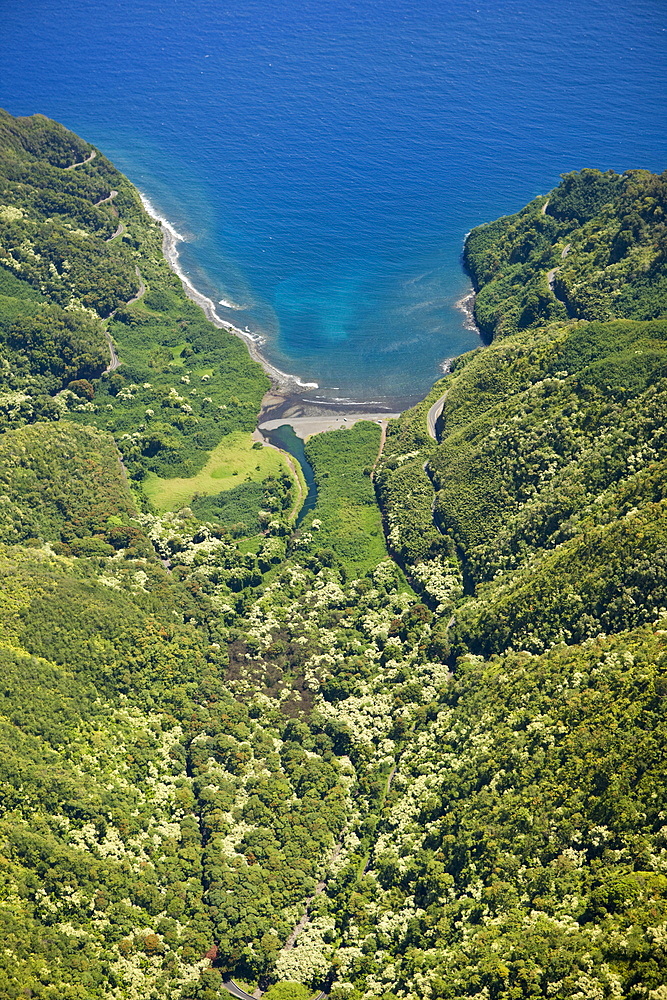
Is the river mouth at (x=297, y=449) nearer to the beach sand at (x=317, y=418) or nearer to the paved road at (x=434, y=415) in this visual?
the beach sand at (x=317, y=418)

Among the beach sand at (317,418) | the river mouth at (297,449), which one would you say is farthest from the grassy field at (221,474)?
the beach sand at (317,418)

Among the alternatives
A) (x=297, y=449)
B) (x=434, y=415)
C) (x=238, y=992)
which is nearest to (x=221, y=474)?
(x=297, y=449)

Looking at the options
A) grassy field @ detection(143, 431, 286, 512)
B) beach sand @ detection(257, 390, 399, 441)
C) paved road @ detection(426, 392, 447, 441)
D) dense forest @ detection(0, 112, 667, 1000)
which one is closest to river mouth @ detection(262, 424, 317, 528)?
beach sand @ detection(257, 390, 399, 441)

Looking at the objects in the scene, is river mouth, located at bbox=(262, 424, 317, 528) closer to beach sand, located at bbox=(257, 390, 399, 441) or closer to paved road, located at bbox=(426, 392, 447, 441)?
beach sand, located at bbox=(257, 390, 399, 441)

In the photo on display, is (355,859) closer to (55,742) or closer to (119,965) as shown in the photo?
(119,965)

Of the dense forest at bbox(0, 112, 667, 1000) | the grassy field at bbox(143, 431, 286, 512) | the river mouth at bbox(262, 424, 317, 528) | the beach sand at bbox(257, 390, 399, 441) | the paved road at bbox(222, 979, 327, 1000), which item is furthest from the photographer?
the beach sand at bbox(257, 390, 399, 441)

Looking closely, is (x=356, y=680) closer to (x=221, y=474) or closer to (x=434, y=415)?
(x=221, y=474)
